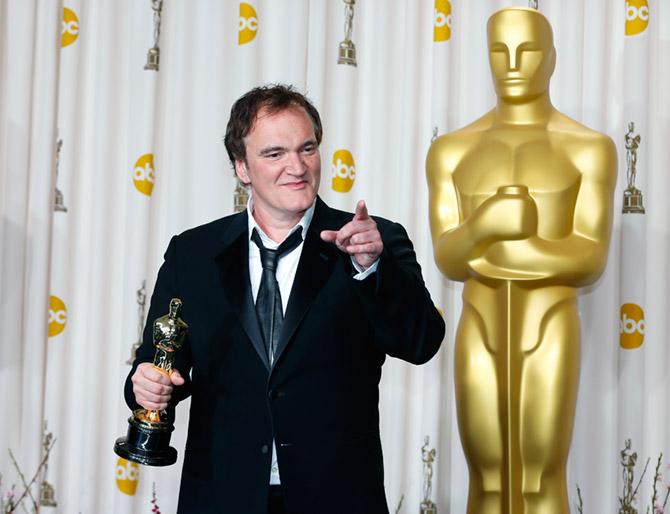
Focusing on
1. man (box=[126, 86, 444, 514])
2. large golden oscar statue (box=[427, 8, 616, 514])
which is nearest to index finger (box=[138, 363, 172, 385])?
man (box=[126, 86, 444, 514])

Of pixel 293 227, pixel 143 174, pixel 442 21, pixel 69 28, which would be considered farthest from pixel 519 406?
pixel 69 28

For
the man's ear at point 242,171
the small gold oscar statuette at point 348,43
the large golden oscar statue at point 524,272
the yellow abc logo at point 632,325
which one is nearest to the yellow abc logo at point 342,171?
the small gold oscar statuette at point 348,43

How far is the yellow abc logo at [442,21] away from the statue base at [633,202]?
2.27ft

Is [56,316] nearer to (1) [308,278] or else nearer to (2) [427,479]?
(2) [427,479]

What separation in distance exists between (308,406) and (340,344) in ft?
0.34

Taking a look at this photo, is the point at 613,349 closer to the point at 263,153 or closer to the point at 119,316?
the point at 119,316

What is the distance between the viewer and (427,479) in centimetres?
277

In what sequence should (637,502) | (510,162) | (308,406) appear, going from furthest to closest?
(637,502) → (510,162) → (308,406)

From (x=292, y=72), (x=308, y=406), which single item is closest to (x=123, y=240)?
(x=292, y=72)

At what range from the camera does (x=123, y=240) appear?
2.88 meters

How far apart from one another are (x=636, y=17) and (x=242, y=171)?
166cm

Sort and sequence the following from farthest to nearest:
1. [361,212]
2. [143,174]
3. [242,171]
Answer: [143,174] < [242,171] < [361,212]

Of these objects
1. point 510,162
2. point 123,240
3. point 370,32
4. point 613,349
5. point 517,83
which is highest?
point 370,32

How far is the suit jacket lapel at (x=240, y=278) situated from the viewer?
136cm
